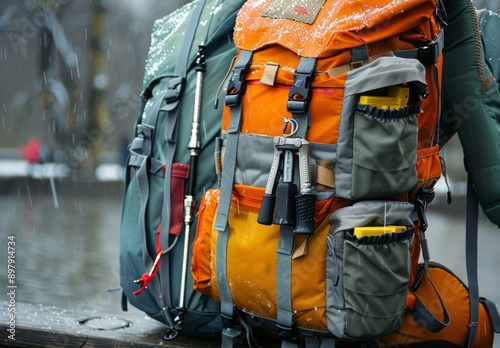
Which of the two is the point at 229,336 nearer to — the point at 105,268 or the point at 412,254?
the point at 412,254

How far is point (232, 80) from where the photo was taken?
2.90 m

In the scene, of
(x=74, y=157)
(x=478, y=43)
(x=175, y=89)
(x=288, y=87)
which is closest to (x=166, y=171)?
(x=175, y=89)

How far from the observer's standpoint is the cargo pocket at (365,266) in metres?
2.65

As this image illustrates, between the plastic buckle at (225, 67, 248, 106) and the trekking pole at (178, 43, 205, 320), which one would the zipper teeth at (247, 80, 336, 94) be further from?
the trekking pole at (178, 43, 205, 320)

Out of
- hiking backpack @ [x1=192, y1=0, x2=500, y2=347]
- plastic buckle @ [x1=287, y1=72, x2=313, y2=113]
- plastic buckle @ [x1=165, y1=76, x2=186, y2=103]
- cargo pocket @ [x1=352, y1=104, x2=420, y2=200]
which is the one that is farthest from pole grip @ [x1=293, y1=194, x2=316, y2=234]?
plastic buckle @ [x1=165, y1=76, x2=186, y2=103]

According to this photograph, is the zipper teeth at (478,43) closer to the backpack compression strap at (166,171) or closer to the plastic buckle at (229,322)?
the backpack compression strap at (166,171)

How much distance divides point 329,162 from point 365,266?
1.18ft

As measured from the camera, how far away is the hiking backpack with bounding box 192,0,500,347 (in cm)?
264

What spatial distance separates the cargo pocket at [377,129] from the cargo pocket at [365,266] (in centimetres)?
7

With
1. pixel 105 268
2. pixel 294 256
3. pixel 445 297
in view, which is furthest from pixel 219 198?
pixel 105 268

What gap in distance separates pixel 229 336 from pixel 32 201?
1365cm

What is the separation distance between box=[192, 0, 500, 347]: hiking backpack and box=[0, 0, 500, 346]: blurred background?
4.21 ft

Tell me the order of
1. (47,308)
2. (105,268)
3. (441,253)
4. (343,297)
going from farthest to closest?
(441,253) → (105,268) → (47,308) → (343,297)

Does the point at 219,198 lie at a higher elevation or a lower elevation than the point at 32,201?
higher
